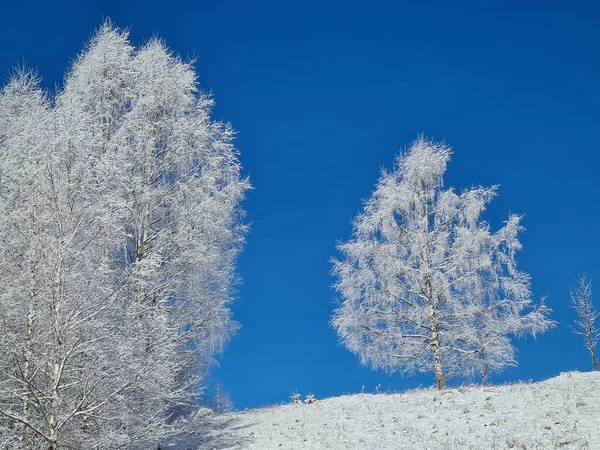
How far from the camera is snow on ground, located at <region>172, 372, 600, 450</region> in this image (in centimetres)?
1261

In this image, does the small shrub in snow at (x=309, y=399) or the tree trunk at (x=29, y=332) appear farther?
the small shrub in snow at (x=309, y=399)

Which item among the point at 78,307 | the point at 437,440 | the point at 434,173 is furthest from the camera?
the point at 434,173

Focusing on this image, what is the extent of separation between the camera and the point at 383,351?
2088 cm

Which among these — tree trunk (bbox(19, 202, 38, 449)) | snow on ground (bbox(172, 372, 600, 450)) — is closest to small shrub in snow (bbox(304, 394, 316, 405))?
snow on ground (bbox(172, 372, 600, 450))

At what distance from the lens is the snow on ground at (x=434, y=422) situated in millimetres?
12609

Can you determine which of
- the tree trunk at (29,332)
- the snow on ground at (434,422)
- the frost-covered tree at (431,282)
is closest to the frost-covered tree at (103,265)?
the tree trunk at (29,332)

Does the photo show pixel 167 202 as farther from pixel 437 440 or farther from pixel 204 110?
pixel 437 440

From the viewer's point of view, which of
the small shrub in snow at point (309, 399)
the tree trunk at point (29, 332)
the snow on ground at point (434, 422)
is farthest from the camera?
the small shrub in snow at point (309, 399)

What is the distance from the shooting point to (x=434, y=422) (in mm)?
14430

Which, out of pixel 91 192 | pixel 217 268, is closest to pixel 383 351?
pixel 217 268

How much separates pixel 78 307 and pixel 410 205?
1420cm

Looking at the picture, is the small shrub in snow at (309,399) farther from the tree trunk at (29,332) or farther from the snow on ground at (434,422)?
the tree trunk at (29,332)

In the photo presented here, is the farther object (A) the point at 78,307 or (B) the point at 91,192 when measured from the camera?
(B) the point at 91,192

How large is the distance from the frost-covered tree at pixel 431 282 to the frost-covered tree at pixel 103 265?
6.10m
